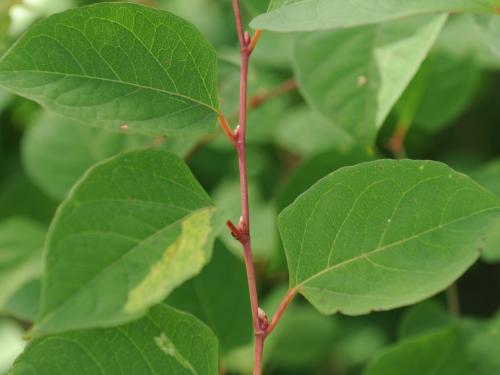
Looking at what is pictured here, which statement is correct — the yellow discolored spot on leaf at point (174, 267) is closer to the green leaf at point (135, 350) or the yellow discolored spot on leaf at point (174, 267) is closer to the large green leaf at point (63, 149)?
the green leaf at point (135, 350)

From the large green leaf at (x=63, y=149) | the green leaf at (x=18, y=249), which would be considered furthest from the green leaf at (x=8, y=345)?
the large green leaf at (x=63, y=149)

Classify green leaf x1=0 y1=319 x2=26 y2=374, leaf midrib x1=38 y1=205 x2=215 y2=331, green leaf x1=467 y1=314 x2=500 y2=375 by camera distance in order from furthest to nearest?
green leaf x1=0 y1=319 x2=26 y2=374 → green leaf x1=467 y1=314 x2=500 y2=375 → leaf midrib x1=38 y1=205 x2=215 y2=331

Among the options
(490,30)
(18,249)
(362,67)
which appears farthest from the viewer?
(18,249)

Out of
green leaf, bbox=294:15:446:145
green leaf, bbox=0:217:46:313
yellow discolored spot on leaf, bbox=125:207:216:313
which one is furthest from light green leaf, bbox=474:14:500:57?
green leaf, bbox=0:217:46:313

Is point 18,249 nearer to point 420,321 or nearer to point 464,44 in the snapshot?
point 420,321

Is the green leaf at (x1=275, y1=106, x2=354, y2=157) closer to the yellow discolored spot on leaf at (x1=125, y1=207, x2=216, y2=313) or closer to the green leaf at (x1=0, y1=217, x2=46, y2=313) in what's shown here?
the green leaf at (x1=0, y1=217, x2=46, y2=313)

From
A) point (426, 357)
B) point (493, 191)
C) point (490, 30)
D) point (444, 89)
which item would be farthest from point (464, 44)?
point (426, 357)
